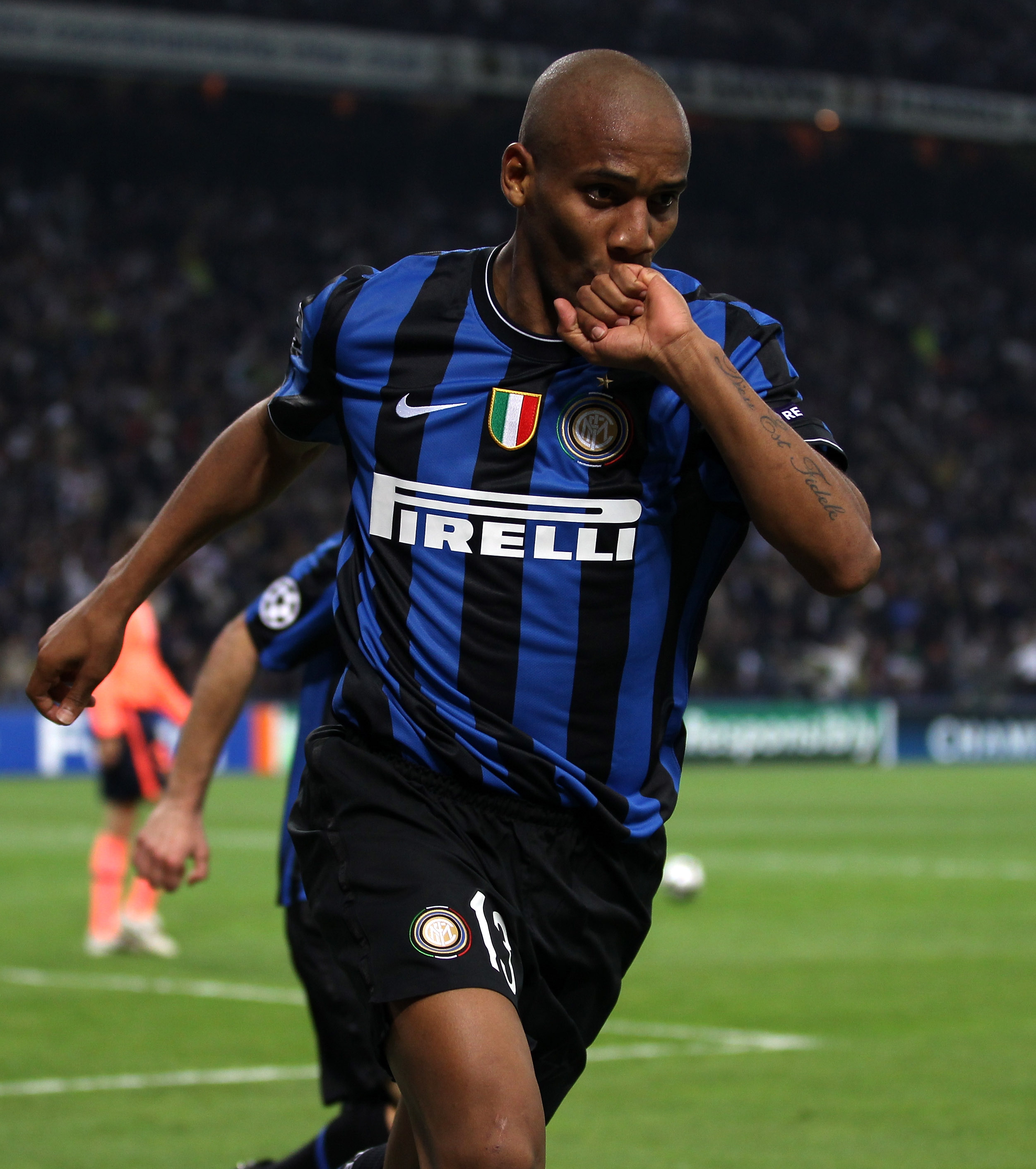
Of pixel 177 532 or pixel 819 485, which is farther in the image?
pixel 177 532

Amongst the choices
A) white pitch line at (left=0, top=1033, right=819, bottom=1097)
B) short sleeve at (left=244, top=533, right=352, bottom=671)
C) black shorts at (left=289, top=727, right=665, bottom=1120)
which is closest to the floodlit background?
white pitch line at (left=0, top=1033, right=819, bottom=1097)

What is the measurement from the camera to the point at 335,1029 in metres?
4.43

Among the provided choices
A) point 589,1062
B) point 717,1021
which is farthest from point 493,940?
point 717,1021

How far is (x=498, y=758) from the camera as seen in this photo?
3.13 m

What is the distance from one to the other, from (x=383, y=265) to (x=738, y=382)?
29.6 metres

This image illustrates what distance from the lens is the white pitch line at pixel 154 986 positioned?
8953mm

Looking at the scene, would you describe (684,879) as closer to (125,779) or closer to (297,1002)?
(125,779)

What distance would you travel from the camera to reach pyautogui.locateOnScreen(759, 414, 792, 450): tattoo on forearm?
2936mm

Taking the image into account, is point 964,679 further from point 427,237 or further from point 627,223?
point 627,223

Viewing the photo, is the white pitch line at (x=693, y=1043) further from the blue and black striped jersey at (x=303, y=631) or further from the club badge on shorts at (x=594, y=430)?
the club badge on shorts at (x=594, y=430)

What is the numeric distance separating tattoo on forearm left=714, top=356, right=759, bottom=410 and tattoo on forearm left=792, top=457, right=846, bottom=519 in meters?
0.11

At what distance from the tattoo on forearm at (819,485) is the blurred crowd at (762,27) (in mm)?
28156

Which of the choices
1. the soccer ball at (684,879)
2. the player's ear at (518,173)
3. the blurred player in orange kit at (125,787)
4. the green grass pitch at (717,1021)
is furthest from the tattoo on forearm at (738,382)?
the soccer ball at (684,879)

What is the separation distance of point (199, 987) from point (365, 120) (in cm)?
2546
